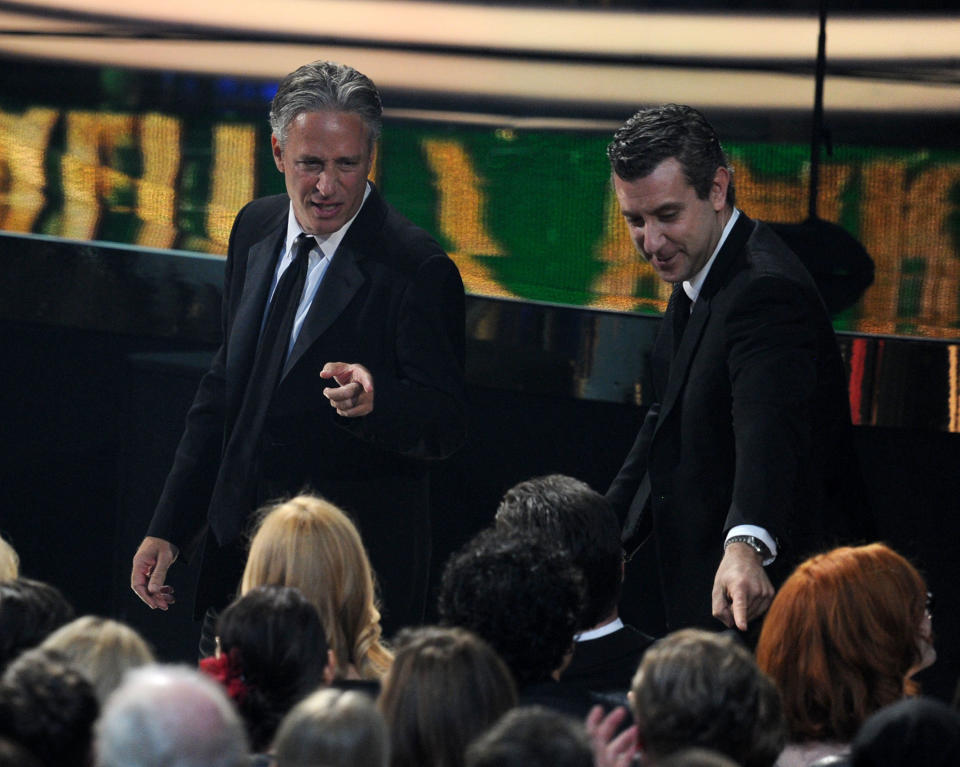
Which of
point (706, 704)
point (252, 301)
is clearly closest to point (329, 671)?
point (706, 704)

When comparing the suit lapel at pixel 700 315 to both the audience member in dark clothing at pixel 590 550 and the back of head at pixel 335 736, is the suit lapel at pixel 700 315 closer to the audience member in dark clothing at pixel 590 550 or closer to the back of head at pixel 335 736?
the audience member in dark clothing at pixel 590 550

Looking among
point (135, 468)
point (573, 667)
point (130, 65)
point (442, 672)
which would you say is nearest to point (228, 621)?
point (442, 672)

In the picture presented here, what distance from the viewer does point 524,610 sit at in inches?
94.4

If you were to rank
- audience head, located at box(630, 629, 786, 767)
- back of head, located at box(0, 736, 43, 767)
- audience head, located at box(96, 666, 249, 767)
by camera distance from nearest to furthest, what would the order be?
back of head, located at box(0, 736, 43, 767), audience head, located at box(96, 666, 249, 767), audience head, located at box(630, 629, 786, 767)

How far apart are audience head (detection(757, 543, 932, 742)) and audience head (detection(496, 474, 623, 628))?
1.27ft

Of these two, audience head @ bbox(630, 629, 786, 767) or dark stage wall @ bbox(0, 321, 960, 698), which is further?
dark stage wall @ bbox(0, 321, 960, 698)

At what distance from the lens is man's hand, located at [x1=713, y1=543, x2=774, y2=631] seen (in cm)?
255

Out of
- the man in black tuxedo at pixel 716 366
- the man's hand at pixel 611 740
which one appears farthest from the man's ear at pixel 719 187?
the man's hand at pixel 611 740

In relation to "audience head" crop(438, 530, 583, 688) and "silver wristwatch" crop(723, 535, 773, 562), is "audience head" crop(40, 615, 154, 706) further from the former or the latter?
"silver wristwatch" crop(723, 535, 773, 562)

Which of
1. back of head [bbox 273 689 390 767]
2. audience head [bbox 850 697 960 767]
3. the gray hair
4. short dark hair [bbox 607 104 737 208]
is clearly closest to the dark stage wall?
the gray hair

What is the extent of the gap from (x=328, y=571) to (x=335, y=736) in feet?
2.83

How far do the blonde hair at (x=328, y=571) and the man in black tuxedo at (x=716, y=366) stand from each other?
572 mm

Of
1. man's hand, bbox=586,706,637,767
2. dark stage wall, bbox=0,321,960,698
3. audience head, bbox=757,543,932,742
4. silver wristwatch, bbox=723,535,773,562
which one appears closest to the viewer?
man's hand, bbox=586,706,637,767

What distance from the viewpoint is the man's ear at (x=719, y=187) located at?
2.90 meters
